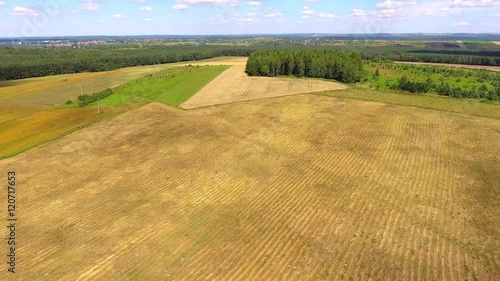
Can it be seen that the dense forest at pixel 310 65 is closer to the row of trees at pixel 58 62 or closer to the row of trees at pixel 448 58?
the row of trees at pixel 448 58

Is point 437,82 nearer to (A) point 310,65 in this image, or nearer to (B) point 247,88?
(A) point 310,65

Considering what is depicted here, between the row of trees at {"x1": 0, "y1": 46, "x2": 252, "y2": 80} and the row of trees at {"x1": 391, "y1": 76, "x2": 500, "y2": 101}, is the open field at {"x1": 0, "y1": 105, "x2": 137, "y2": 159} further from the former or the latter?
the row of trees at {"x1": 0, "y1": 46, "x2": 252, "y2": 80}

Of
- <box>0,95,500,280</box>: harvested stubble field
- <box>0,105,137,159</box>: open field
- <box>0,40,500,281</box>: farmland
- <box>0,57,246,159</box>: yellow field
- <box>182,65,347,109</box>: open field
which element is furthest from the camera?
<box>182,65,347,109</box>: open field

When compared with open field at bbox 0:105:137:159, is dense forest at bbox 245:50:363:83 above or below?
above

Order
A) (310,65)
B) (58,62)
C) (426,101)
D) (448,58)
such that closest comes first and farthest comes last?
(426,101) → (310,65) → (58,62) → (448,58)

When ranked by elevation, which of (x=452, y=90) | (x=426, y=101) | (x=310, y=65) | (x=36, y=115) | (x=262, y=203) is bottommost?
(x=262, y=203)

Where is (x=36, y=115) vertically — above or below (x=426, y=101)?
below

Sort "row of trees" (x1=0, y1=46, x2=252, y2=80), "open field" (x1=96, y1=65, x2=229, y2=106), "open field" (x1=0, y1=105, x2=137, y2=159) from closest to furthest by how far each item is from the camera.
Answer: "open field" (x1=0, y1=105, x2=137, y2=159)
"open field" (x1=96, y1=65, x2=229, y2=106)
"row of trees" (x1=0, y1=46, x2=252, y2=80)

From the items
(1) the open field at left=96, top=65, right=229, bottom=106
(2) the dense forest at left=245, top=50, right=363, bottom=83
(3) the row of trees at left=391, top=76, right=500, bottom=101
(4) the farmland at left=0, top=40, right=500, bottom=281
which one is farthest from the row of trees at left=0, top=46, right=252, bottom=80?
(3) the row of trees at left=391, top=76, right=500, bottom=101

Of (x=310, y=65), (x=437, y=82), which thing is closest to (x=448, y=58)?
(x=437, y=82)
